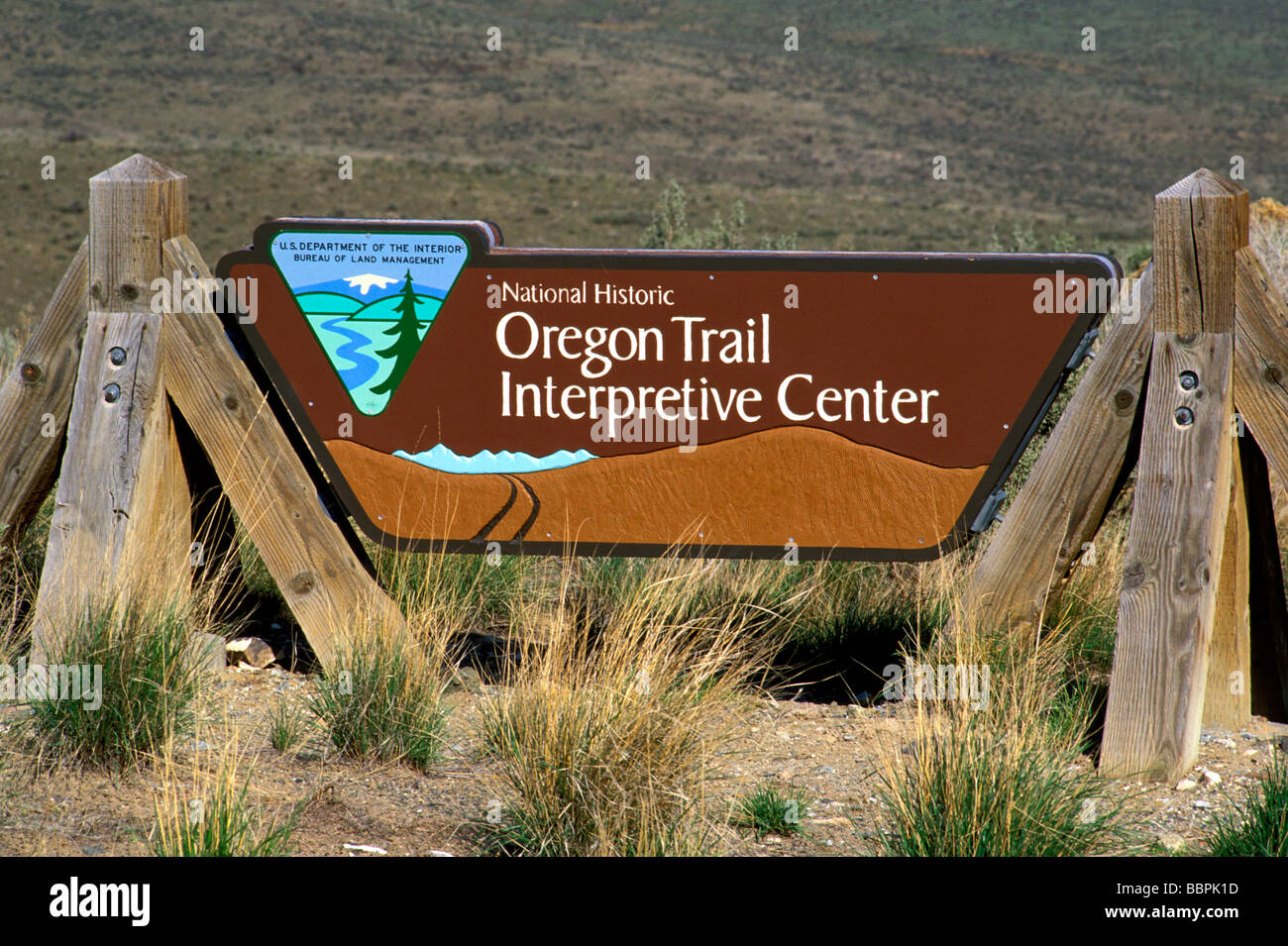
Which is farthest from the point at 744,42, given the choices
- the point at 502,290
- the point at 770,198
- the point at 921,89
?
the point at 502,290

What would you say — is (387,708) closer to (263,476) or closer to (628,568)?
(263,476)

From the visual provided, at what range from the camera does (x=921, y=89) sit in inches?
2013

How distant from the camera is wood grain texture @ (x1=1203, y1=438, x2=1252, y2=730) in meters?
3.99

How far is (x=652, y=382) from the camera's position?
421cm

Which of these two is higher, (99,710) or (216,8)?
(216,8)

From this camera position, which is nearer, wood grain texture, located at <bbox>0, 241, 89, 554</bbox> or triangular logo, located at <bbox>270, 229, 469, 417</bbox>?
triangular logo, located at <bbox>270, 229, 469, 417</bbox>

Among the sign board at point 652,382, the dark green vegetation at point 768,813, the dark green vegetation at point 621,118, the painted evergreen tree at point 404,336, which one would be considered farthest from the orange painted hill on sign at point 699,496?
the dark green vegetation at point 621,118

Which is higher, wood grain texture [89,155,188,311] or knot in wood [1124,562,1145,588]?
wood grain texture [89,155,188,311]

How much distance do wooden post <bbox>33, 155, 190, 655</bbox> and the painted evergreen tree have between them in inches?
29.4

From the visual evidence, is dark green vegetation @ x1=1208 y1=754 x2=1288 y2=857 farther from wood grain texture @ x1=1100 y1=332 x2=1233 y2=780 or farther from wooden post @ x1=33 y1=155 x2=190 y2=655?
wooden post @ x1=33 y1=155 x2=190 y2=655

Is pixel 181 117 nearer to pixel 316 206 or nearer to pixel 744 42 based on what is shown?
pixel 316 206

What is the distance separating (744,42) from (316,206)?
38.1m

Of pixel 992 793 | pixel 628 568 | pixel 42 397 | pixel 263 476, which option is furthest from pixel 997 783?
pixel 42 397

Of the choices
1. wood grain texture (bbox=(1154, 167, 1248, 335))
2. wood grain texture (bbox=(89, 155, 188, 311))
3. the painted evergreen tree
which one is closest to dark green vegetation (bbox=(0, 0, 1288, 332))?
wood grain texture (bbox=(89, 155, 188, 311))
